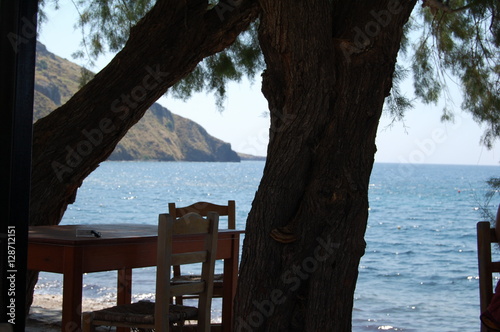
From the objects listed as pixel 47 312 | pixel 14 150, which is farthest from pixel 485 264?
pixel 47 312

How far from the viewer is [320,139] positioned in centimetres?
283

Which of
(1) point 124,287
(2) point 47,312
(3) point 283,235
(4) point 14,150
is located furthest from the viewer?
(2) point 47,312

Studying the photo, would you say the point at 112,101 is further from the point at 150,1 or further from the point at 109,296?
the point at 109,296

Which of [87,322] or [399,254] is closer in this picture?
[87,322]

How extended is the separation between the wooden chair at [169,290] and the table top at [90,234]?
0.89ft

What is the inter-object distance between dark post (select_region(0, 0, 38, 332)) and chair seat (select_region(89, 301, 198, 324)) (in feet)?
5.15

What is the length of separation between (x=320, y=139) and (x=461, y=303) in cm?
791

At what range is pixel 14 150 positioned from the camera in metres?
1.37

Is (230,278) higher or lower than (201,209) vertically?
lower

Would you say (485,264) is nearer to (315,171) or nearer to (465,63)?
(315,171)

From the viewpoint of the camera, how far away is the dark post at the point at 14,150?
4.46ft

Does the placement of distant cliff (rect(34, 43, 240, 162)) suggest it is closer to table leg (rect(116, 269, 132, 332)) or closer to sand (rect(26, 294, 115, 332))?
sand (rect(26, 294, 115, 332))

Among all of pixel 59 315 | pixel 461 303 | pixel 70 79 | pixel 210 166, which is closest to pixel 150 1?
pixel 59 315

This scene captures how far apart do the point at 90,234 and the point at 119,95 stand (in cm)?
161
